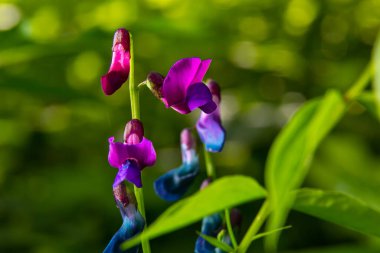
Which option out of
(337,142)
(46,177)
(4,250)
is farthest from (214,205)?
(337,142)

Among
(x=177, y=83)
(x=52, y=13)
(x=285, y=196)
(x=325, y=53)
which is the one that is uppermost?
(x=52, y=13)

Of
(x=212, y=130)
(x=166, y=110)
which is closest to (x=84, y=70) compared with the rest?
(x=166, y=110)

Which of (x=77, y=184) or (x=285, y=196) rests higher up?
(x=77, y=184)

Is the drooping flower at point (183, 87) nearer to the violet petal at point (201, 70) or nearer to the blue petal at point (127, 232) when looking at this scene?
the violet petal at point (201, 70)

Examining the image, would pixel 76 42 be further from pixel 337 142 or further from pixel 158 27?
pixel 337 142

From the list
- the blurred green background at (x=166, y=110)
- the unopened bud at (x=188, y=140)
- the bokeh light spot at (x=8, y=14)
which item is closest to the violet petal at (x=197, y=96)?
the unopened bud at (x=188, y=140)

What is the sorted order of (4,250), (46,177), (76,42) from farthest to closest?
(46,177), (4,250), (76,42)

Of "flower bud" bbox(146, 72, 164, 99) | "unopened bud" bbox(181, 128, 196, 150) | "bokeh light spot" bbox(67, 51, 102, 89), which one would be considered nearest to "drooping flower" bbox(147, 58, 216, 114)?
"flower bud" bbox(146, 72, 164, 99)
